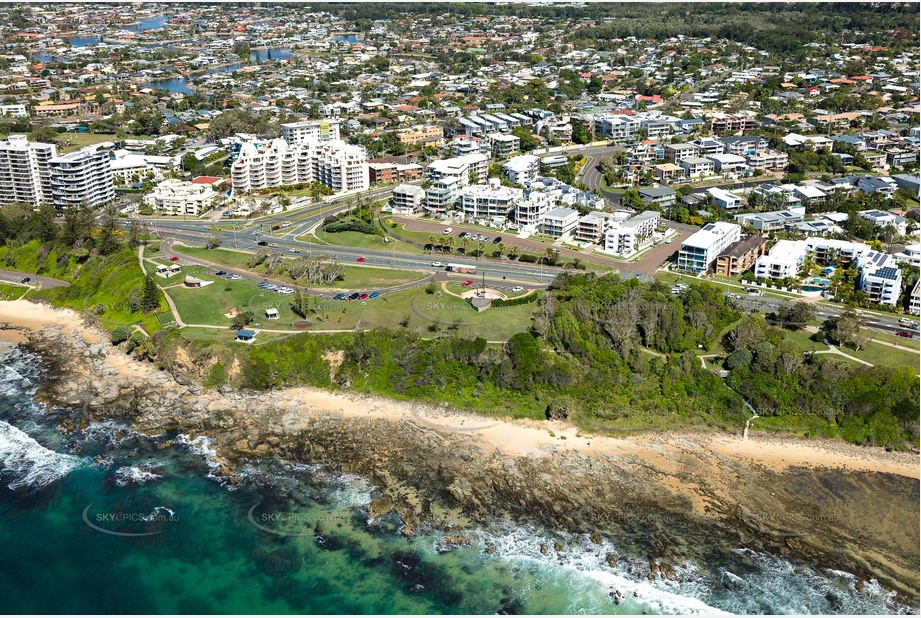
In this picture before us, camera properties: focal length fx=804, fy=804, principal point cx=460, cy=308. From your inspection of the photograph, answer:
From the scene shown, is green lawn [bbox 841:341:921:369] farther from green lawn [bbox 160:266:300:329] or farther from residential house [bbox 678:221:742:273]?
green lawn [bbox 160:266:300:329]

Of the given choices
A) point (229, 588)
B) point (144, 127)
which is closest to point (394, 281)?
point (229, 588)

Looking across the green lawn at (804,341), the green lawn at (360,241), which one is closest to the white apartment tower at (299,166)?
the green lawn at (360,241)

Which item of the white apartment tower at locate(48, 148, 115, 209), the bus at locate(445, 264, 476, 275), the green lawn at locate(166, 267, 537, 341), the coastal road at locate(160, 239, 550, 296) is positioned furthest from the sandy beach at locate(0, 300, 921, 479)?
the white apartment tower at locate(48, 148, 115, 209)

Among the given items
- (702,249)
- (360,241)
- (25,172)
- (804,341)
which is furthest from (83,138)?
(804,341)

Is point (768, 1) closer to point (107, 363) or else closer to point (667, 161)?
point (667, 161)

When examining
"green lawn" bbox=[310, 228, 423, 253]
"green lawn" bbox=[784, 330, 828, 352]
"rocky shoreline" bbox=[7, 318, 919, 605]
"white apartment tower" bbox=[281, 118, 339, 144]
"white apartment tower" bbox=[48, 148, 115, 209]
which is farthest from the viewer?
"white apartment tower" bbox=[281, 118, 339, 144]

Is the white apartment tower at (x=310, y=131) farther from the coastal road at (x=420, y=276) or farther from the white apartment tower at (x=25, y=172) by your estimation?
the coastal road at (x=420, y=276)

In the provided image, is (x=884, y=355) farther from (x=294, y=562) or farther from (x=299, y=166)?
(x=299, y=166)
